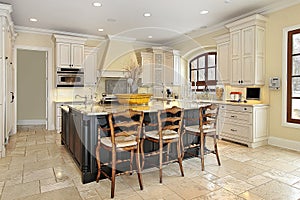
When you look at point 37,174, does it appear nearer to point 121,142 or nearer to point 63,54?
point 121,142

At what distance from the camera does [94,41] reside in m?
7.04

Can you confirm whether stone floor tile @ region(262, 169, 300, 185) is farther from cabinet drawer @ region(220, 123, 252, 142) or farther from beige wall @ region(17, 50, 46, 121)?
beige wall @ region(17, 50, 46, 121)

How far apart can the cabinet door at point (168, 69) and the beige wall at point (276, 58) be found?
3278mm

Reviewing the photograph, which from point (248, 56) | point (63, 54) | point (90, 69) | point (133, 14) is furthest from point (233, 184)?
point (63, 54)

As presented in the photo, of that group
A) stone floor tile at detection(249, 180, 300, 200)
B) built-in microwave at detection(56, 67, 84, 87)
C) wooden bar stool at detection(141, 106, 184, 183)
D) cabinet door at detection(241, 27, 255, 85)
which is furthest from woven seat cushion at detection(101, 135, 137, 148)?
built-in microwave at detection(56, 67, 84, 87)

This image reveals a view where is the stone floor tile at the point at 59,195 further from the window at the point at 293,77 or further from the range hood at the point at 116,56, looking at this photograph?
the range hood at the point at 116,56

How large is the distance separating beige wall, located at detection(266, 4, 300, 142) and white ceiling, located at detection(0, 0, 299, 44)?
0.80 feet

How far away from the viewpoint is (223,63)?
5.59 m

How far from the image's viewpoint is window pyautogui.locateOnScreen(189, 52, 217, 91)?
255 inches

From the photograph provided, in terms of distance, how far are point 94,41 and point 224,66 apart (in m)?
4.21

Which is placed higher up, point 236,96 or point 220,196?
point 236,96

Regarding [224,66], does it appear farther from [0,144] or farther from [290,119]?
[0,144]

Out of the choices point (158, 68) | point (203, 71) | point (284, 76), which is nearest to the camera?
point (284, 76)

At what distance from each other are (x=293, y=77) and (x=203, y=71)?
285cm
